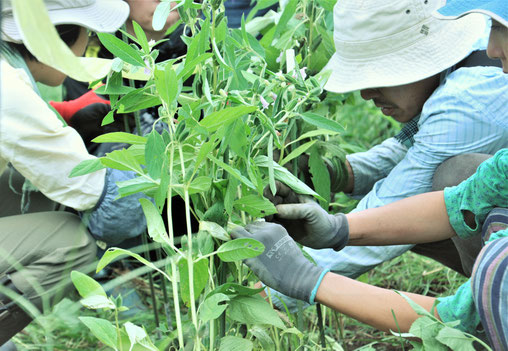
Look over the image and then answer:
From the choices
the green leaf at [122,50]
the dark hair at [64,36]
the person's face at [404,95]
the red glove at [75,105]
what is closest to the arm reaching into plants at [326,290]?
the green leaf at [122,50]

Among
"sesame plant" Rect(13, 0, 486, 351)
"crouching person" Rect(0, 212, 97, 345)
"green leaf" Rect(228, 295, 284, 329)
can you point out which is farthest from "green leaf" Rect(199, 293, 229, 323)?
"crouching person" Rect(0, 212, 97, 345)

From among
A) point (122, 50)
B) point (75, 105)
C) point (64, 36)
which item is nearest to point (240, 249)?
point (122, 50)

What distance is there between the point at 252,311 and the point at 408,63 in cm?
73

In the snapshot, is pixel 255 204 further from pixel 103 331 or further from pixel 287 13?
pixel 287 13

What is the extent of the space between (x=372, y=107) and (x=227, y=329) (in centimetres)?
198

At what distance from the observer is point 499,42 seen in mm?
1075

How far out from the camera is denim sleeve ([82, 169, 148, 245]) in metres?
1.38

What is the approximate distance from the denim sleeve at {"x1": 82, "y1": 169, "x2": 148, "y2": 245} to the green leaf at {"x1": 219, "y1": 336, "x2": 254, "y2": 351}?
0.60 meters

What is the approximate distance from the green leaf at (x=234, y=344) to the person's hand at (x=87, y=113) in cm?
99

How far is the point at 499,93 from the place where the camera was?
131 centimetres

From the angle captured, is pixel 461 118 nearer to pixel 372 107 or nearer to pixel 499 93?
pixel 499 93

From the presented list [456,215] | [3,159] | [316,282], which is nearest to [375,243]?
[456,215]

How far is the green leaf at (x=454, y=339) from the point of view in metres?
0.84

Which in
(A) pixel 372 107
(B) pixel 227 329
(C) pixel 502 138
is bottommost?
(A) pixel 372 107
